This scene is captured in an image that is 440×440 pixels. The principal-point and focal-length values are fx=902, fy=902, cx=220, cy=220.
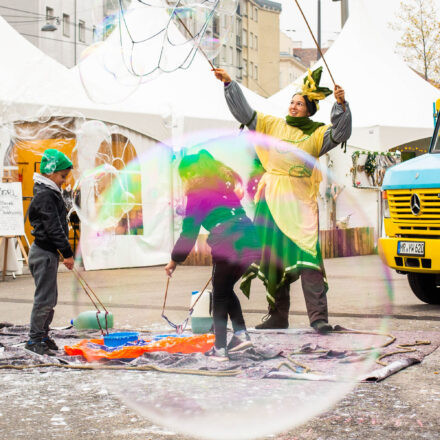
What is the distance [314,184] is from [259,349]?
1588mm

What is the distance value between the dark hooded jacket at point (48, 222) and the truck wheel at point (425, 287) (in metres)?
4.16

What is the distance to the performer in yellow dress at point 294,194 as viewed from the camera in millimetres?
6781

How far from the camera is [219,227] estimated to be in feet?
18.5

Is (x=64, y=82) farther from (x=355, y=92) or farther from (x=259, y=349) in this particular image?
(x=259, y=349)

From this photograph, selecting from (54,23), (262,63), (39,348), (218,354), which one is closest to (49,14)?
(54,23)

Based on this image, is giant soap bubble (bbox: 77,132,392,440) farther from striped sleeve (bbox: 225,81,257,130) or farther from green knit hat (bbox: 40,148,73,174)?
green knit hat (bbox: 40,148,73,174)

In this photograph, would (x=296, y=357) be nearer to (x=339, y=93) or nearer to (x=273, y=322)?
(x=273, y=322)

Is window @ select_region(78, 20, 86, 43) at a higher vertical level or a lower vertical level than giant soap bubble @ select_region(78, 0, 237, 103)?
higher

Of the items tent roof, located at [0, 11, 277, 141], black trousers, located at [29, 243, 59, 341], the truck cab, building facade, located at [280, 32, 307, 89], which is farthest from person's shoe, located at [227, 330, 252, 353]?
building facade, located at [280, 32, 307, 89]

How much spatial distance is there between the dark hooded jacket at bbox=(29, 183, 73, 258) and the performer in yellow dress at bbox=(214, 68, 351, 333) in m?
1.51

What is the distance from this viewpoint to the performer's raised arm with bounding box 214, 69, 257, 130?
21.6 feet

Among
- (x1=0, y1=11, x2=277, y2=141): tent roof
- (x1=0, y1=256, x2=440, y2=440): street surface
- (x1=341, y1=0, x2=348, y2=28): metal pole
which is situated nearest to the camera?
(x1=0, y1=256, x2=440, y2=440): street surface

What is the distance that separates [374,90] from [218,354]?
14.9 metres

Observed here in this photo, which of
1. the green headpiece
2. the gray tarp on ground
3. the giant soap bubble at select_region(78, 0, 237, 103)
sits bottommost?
the gray tarp on ground
